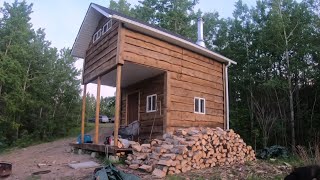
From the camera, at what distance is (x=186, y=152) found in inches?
376

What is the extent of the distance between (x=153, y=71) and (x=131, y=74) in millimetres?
1423

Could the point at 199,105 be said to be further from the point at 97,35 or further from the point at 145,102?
the point at 97,35

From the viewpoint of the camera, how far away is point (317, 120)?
20.0 metres

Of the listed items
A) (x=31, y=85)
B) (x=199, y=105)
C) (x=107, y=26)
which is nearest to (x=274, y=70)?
(x=199, y=105)

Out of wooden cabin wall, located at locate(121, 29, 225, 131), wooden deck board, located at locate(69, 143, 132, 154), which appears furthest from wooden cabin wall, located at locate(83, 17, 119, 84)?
wooden deck board, located at locate(69, 143, 132, 154)

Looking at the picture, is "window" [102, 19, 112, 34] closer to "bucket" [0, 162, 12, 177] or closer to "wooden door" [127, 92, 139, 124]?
"wooden door" [127, 92, 139, 124]

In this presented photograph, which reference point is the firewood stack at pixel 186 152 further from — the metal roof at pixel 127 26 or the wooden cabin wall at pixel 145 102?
the metal roof at pixel 127 26

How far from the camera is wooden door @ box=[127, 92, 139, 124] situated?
621 inches

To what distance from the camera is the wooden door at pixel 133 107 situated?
621 inches

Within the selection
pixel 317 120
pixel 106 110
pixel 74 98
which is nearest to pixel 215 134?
pixel 317 120

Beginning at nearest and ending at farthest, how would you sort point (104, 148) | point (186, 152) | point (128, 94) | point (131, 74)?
point (186, 152) → point (104, 148) → point (131, 74) → point (128, 94)

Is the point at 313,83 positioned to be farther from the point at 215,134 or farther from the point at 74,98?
the point at 74,98

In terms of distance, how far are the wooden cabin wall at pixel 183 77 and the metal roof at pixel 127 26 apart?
22 centimetres

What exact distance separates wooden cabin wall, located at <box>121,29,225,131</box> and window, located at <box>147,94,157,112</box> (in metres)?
1.44
